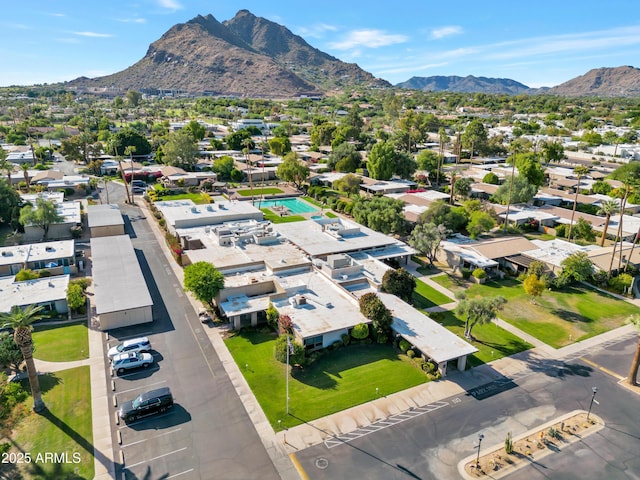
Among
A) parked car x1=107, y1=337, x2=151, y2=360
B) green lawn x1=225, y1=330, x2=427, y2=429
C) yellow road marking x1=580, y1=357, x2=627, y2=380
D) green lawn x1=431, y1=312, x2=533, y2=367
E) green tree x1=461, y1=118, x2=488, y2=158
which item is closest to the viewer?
green lawn x1=225, y1=330, x2=427, y2=429

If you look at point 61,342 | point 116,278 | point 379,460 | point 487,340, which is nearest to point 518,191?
point 487,340

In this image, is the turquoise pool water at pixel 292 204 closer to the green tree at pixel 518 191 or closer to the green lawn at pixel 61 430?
the green tree at pixel 518 191

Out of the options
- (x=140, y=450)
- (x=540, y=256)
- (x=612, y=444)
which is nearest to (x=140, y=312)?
(x=140, y=450)

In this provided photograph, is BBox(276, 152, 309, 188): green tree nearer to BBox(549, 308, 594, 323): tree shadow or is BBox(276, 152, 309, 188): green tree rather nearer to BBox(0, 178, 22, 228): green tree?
BBox(0, 178, 22, 228): green tree

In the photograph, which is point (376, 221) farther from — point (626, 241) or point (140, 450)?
point (140, 450)

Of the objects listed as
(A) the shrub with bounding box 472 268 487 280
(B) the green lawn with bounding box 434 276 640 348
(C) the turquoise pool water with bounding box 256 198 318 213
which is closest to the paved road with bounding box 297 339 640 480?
(B) the green lawn with bounding box 434 276 640 348

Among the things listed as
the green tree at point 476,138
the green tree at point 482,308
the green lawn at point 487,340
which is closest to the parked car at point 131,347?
the green lawn at point 487,340
